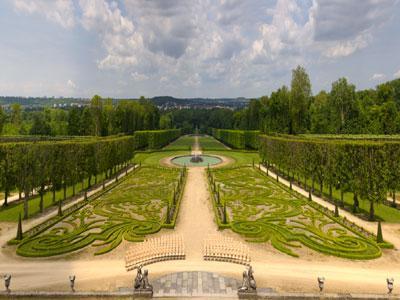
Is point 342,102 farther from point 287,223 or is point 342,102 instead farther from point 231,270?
point 231,270

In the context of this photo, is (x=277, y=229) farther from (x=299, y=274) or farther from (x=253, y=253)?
(x=299, y=274)

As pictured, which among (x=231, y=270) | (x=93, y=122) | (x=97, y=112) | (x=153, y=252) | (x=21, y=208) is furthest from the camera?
(x=93, y=122)

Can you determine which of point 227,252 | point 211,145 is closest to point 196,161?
point 211,145

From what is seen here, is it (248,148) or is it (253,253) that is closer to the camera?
(253,253)

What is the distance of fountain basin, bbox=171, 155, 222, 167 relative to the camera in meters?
71.6

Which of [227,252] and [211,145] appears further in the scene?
[211,145]

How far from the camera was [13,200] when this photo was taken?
4034cm

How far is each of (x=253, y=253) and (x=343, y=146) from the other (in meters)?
19.5

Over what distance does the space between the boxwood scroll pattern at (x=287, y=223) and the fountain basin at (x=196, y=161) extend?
87.5 ft

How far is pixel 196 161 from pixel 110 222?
46.5m

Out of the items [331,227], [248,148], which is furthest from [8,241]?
[248,148]

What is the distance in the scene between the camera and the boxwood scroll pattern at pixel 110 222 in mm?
24109

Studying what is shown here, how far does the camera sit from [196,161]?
75.1 metres

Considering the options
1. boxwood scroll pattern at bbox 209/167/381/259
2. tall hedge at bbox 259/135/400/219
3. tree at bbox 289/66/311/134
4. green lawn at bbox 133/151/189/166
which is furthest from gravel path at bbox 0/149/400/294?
tree at bbox 289/66/311/134
